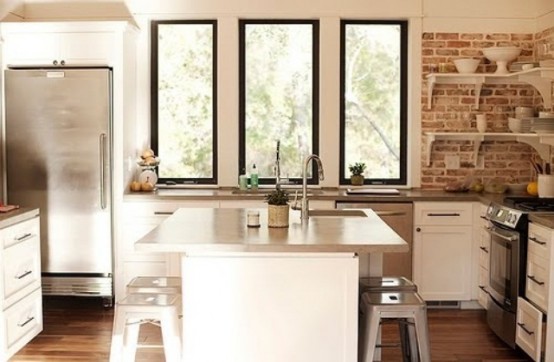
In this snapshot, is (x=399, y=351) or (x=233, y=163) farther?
(x=233, y=163)

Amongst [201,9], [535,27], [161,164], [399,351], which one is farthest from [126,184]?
[535,27]

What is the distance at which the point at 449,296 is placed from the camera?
18.3 feet

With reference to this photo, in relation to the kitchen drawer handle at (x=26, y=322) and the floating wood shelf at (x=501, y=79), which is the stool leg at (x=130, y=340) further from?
the floating wood shelf at (x=501, y=79)

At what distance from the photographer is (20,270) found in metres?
4.44

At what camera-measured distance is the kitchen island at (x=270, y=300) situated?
129 inches

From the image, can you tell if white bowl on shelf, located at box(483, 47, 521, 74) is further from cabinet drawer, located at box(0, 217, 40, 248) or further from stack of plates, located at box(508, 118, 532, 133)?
cabinet drawer, located at box(0, 217, 40, 248)

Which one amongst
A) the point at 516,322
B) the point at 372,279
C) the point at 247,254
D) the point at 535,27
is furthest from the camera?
the point at 535,27

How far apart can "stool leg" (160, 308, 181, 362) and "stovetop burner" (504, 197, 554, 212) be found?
2.36 metres

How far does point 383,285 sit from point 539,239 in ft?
3.62

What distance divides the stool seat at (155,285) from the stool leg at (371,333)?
1000 mm

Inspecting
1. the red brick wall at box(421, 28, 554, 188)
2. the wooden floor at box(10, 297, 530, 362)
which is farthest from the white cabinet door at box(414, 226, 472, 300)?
the red brick wall at box(421, 28, 554, 188)

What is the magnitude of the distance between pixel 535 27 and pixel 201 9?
2787mm

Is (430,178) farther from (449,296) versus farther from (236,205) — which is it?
(236,205)

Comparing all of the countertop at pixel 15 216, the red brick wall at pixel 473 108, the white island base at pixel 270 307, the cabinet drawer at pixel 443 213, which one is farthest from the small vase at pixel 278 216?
the red brick wall at pixel 473 108
